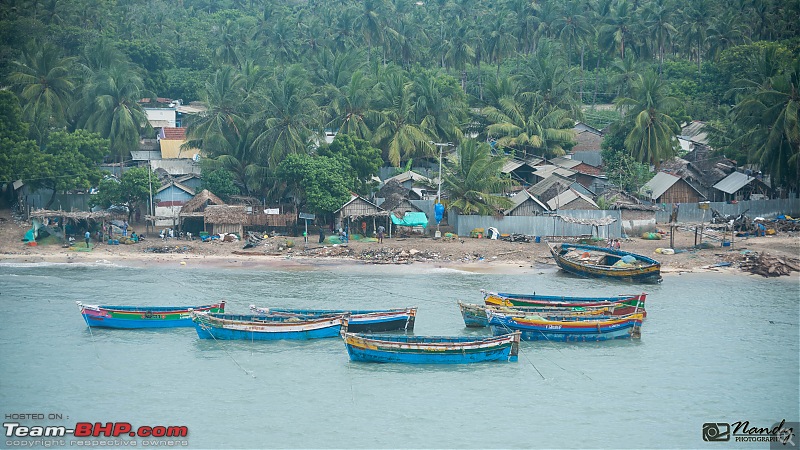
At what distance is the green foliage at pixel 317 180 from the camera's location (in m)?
46.5

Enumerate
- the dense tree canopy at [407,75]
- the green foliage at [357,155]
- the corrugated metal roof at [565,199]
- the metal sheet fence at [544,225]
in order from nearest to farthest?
the metal sheet fence at [544,225]
the corrugated metal roof at [565,199]
the green foliage at [357,155]
the dense tree canopy at [407,75]

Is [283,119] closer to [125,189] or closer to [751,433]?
[125,189]

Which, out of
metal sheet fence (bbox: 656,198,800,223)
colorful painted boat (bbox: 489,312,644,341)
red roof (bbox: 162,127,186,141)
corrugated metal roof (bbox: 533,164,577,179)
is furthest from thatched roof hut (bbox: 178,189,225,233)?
metal sheet fence (bbox: 656,198,800,223)

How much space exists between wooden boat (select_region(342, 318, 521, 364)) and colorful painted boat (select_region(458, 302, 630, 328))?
2425 mm

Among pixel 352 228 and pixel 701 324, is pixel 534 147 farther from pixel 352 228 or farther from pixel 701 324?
pixel 701 324

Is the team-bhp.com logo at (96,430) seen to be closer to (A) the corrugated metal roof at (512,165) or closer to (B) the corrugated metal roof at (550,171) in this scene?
(A) the corrugated metal roof at (512,165)

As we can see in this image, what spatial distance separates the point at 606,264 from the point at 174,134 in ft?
106

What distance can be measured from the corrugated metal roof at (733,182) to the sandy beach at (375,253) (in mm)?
6323

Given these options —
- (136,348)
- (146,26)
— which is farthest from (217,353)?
(146,26)

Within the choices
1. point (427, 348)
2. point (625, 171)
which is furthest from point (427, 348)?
point (625, 171)

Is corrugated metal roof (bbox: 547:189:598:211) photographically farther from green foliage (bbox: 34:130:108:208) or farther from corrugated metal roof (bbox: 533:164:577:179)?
green foliage (bbox: 34:130:108:208)

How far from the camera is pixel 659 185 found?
52750mm

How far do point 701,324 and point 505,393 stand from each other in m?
10.5

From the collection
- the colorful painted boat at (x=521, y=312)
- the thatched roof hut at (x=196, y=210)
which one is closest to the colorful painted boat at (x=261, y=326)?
the colorful painted boat at (x=521, y=312)
